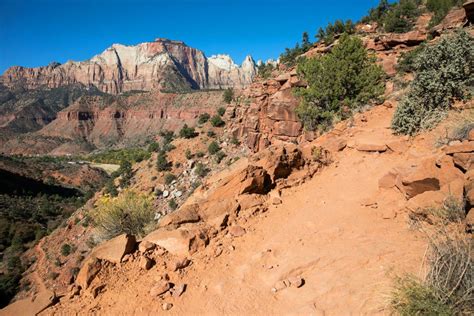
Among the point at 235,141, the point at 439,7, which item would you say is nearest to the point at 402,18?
the point at 439,7

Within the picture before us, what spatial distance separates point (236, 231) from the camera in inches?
262

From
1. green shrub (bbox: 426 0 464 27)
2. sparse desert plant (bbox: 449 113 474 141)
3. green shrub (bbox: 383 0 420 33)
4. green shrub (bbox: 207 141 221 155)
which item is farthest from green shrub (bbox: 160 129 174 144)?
sparse desert plant (bbox: 449 113 474 141)

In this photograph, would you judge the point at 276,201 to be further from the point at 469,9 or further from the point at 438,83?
the point at 469,9

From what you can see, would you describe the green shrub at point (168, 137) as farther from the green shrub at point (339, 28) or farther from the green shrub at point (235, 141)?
the green shrub at point (339, 28)

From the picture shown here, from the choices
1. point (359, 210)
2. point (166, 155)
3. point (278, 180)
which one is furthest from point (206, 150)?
point (359, 210)

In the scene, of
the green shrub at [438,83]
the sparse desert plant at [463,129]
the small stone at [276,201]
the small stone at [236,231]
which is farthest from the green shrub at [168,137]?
the sparse desert plant at [463,129]

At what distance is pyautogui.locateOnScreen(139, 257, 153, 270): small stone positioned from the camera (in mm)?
5648

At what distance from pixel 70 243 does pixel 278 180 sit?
2809cm

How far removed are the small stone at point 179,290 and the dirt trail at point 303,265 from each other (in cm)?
9

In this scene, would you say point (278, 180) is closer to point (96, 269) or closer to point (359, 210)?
point (359, 210)

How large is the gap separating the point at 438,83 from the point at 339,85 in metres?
7.14

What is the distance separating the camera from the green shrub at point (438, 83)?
29.3ft

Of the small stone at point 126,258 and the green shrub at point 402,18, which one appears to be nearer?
the small stone at point 126,258

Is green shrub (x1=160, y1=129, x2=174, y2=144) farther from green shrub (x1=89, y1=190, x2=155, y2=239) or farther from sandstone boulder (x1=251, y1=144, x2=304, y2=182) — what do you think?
sandstone boulder (x1=251, y1=144, x2=304, y2=182)
